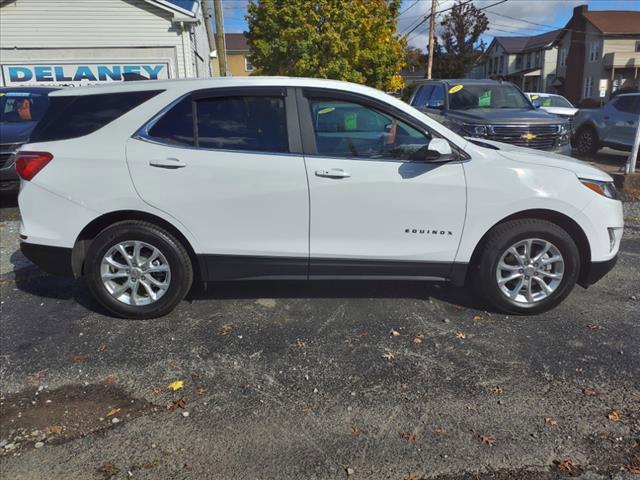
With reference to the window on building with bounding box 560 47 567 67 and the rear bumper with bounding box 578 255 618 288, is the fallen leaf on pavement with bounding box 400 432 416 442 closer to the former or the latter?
the rear bumper with bounding box 578 255 618 288

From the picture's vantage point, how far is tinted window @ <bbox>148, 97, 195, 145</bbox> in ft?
13.0

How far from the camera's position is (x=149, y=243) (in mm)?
4035

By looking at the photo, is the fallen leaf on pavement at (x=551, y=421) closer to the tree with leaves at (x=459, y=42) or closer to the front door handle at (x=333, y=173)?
the front door handle at (x=333, y=173)

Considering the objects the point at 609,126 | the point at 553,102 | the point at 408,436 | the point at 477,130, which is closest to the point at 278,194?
the point at 408,436

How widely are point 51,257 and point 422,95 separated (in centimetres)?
907

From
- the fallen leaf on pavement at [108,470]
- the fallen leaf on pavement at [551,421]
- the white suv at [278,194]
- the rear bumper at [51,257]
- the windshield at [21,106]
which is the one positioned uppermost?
the windshield at [21,106]

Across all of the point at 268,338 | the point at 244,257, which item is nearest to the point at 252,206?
the point at 244,257

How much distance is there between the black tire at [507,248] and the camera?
4066mm

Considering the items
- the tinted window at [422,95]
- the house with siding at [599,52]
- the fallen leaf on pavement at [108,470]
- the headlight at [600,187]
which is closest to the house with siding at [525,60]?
the house with siding at [599,52]

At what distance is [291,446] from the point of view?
277 centimetres

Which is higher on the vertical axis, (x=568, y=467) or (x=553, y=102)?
(x=553, y=102)

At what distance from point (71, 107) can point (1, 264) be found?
8.51 feet

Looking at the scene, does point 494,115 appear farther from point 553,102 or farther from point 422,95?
point 553,102

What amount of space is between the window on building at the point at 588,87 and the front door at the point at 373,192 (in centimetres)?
4435
